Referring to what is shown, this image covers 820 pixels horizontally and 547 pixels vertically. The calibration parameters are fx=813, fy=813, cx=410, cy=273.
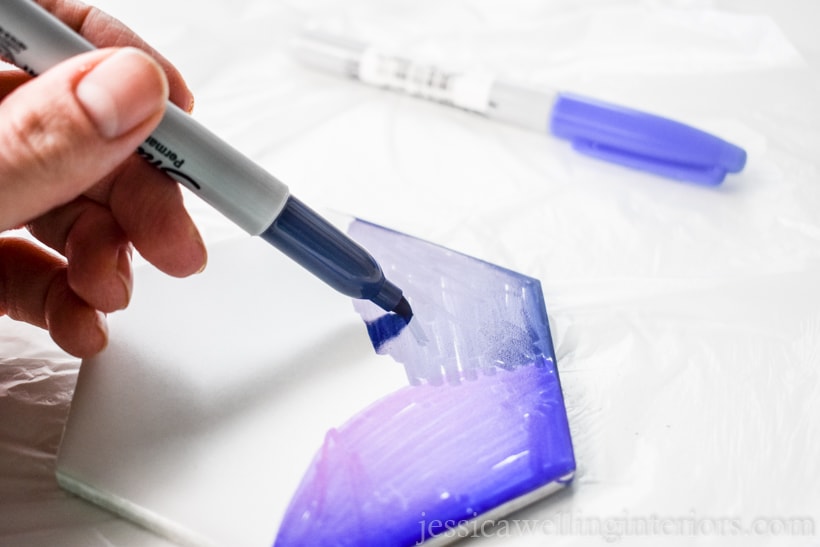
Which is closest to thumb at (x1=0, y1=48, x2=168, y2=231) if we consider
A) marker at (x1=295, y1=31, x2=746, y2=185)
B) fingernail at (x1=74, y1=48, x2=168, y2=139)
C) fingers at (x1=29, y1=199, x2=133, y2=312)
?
fingernail at (x1=74, y1=48, x2=168, y2=139)

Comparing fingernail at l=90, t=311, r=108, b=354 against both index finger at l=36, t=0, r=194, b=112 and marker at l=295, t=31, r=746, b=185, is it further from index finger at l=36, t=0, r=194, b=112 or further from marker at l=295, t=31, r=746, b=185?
marker at l=295, t=31, r=746, b=185

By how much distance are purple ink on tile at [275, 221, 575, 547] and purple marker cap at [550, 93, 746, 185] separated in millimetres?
178

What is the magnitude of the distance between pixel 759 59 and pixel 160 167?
57 cm

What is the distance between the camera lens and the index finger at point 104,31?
0.53 meters

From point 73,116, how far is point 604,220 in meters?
0.40

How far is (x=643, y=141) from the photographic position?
25.7 inches

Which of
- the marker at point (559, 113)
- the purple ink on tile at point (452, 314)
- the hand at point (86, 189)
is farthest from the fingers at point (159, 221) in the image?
the marker at point (559, 113)

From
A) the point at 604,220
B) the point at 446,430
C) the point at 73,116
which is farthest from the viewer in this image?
the point at 604,220

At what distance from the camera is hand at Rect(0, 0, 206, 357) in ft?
1.17

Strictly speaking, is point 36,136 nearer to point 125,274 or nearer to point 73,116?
point 73,116

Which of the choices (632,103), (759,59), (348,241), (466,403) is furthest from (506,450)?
(759,59)

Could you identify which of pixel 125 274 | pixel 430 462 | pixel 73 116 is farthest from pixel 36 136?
pixel 430 462

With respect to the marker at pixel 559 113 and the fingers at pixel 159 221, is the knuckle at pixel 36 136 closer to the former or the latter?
the fingers at pixel 159 221

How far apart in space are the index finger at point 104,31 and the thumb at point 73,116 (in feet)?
0.54
